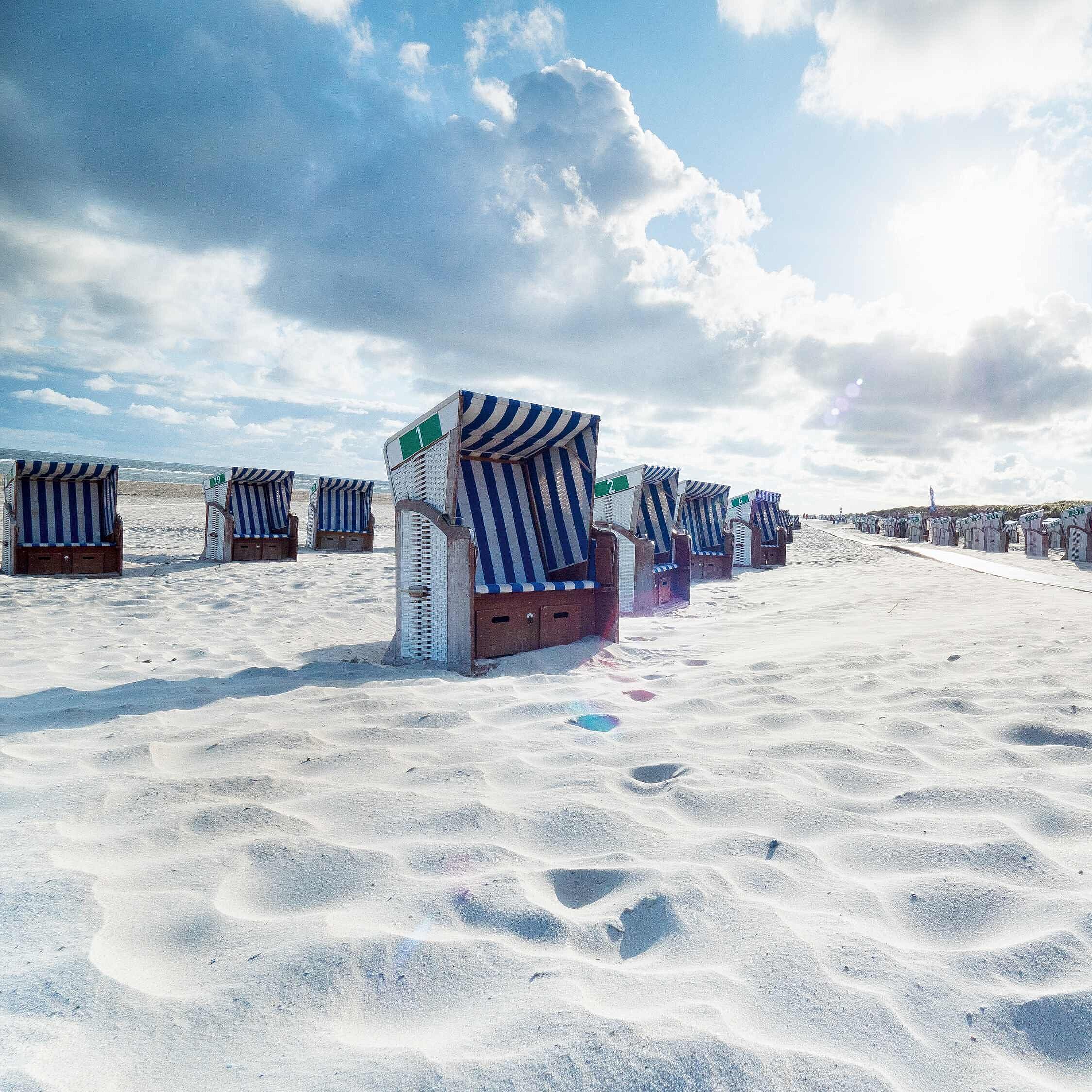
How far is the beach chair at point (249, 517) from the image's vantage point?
37.6 ft

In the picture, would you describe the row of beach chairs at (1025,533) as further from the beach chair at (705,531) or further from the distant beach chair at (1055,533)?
the beach chair at (705,531)

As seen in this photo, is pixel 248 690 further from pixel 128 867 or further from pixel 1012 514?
pixel 1012 514

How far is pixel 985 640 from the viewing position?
473 centimetres

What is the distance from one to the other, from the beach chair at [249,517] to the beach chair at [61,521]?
1.75 m

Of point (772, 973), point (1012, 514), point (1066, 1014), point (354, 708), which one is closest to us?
point (1066, 1014)

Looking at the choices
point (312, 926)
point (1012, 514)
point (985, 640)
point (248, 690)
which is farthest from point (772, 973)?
point (1012, 514)

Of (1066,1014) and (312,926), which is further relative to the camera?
(312,926)

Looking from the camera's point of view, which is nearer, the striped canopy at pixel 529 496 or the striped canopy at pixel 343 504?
the striped canopy at pixel 529 496

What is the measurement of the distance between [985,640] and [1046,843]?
3.34 meters

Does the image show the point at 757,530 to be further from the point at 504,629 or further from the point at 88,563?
the point at 88,563

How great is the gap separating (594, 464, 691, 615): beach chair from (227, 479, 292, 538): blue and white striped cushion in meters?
6.52

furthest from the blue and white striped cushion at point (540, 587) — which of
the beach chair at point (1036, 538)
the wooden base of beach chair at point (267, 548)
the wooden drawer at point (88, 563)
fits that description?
the beach chair at point (1036, 538)

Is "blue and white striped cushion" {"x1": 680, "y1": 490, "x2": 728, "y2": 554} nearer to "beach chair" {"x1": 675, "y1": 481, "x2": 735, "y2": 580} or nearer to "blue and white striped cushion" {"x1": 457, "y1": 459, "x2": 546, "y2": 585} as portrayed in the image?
"beach chair" {"x1": 675, "y1": 481, "x2": 735, "y2": 580}

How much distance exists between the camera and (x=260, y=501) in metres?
12.6
